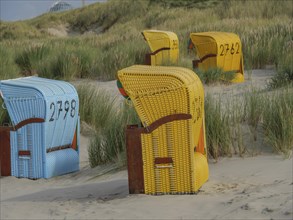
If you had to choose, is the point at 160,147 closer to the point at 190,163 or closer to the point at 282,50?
the point at 190,163

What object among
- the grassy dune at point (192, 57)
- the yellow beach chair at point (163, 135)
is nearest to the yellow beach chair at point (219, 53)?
the grassy dune at point (192, 57)

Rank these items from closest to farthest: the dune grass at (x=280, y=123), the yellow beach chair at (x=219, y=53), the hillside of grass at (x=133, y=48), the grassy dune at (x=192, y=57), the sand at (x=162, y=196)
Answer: the sand at (x=162, y=196), the dune grass at (x=280, y=123), the grassy dune at (x=192, y=57), the yellow beach chair at (x=219, y=53), the hillside of grass at (x=133, y=48)

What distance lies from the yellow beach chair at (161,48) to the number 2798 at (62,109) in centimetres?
799

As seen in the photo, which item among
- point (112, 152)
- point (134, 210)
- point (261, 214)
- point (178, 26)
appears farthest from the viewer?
point (178, 26)

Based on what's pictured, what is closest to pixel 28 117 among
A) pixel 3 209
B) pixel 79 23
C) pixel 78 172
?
pixel 78 172

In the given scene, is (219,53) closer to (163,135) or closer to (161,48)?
(161,48)

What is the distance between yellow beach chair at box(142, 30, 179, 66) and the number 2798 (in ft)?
26.2

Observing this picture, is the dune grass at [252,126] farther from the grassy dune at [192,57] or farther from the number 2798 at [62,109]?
the number 2798 at [62,109]

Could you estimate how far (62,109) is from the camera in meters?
7.91

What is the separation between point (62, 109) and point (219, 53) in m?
6.76

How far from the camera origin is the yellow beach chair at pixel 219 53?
14164 millimetres

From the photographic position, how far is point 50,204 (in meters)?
6.03

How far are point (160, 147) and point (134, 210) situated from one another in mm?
719

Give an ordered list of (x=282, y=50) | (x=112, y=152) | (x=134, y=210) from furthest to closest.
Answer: (x=282, y=50)
(x=112, y=152)
(x=134, y=210)
